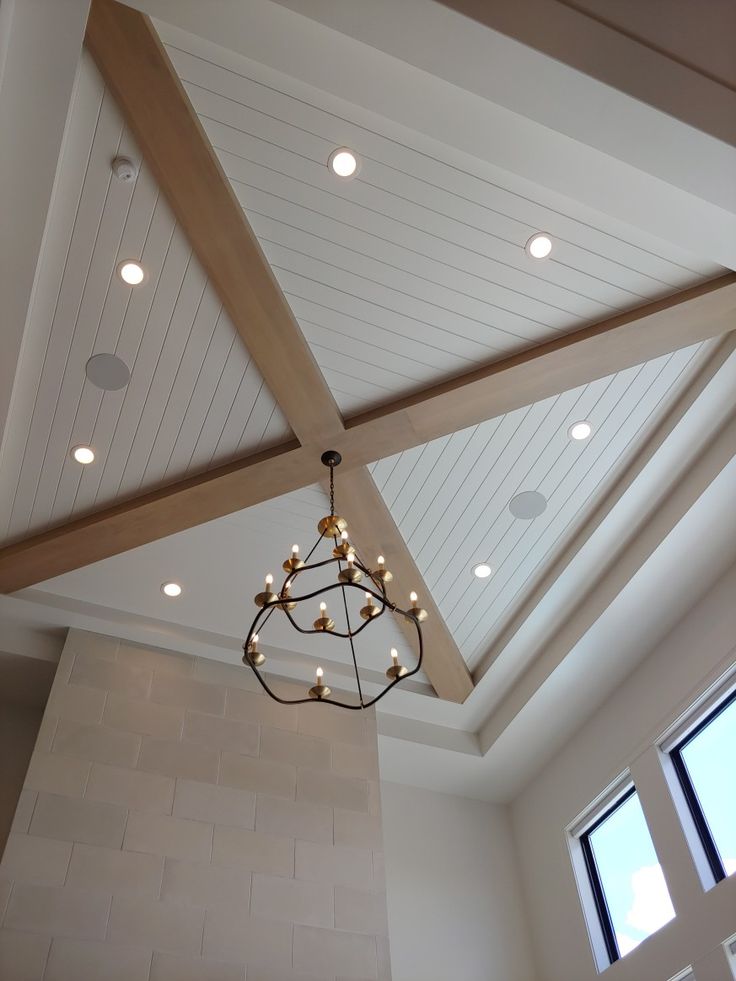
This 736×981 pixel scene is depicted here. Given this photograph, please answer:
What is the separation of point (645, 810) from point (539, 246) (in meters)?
3.41

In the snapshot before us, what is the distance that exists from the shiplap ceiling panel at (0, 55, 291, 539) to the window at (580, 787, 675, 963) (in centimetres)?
330

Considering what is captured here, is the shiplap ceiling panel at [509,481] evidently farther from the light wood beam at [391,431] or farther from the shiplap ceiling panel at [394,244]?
the shiplap ceiling panel at [394,244]

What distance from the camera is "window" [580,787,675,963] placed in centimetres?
514

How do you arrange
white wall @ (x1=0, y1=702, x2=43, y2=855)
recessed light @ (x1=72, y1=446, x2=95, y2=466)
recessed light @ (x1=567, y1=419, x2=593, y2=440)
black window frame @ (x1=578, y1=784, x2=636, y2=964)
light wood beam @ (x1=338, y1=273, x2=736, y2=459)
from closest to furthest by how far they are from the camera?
light wood beam @ (x1=338, y1=273, x2=736, y2=459)
recessed light @ (x1=72, y1=446, x2=95, y2=466)
recessed light @ (x1=567, y1=419, x2=593, y2=440)
white wall @ (x1=0, y1=702, x2=43, y2=855)
black window frame @ (x1=578, y1=784, x2=636, y2=964)

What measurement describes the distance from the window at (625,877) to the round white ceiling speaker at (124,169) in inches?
183

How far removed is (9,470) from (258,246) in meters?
1.91

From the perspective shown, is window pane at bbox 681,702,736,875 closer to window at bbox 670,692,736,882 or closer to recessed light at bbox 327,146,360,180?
window at bbox 670,692,736,882

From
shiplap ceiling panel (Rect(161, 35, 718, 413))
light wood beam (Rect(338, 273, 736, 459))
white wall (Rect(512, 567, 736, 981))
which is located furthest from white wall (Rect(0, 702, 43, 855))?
white wall (Rect(512, 567, 736, 981))

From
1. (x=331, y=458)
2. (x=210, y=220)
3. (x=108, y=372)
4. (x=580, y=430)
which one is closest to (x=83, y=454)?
(x=108, y=372)

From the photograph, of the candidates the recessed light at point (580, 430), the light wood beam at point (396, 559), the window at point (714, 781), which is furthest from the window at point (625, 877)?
the recessed light at point (580, 430)

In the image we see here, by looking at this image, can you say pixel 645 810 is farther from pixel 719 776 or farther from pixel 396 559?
pixel 396 559

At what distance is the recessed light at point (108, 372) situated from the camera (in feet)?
14.4

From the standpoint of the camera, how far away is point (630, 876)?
541 cm

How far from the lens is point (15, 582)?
5.17 metres
